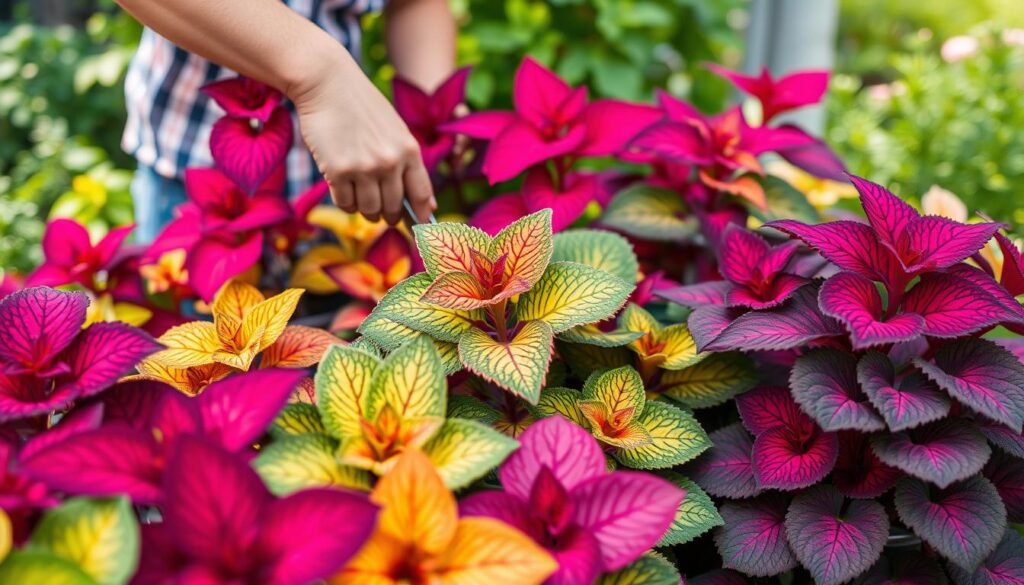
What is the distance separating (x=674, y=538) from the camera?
0.62 m

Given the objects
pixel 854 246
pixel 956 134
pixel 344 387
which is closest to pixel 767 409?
pixel 854 246

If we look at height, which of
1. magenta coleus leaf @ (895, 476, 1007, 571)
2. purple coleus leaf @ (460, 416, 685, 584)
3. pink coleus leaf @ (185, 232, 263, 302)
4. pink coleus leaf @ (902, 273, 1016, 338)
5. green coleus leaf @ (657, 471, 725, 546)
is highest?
pink coleus leaf @ (902, 273, 1016, 338)

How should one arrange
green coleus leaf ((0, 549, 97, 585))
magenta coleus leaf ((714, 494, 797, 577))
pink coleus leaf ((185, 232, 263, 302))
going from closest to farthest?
green coleus leaf ((0, 549, 97, 585)), magenta coleus leaf ((714, 494, 797, 577)), pink coleus leaf ((185, 232, 263, 302))

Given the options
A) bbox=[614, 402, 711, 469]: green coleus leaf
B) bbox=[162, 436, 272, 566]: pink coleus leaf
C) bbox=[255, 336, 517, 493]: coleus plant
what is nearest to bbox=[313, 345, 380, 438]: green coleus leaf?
bbox=[255, 336, 517, 493]: coleus plant

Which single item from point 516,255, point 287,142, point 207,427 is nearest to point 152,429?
point 207,427

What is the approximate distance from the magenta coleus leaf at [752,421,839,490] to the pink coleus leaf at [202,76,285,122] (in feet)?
1.88

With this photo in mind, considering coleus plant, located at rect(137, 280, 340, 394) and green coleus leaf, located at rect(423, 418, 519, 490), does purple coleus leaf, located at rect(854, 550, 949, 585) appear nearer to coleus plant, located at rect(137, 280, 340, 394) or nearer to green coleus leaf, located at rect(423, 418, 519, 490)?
green coleus leaf, located at rect(423, 418, 519, 490)

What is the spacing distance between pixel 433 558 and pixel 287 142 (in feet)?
1.70

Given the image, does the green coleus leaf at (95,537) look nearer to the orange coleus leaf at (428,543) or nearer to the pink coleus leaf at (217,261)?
the orange coleus leaf at (428,543)

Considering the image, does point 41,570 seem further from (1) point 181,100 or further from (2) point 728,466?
(1) point 181,100

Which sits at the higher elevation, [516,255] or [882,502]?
[516,255]

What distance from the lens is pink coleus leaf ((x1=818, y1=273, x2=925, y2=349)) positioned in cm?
62

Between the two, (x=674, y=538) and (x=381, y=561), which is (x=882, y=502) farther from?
(x=381, y=561)

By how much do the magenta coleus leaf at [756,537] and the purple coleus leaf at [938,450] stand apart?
98 millimetres
